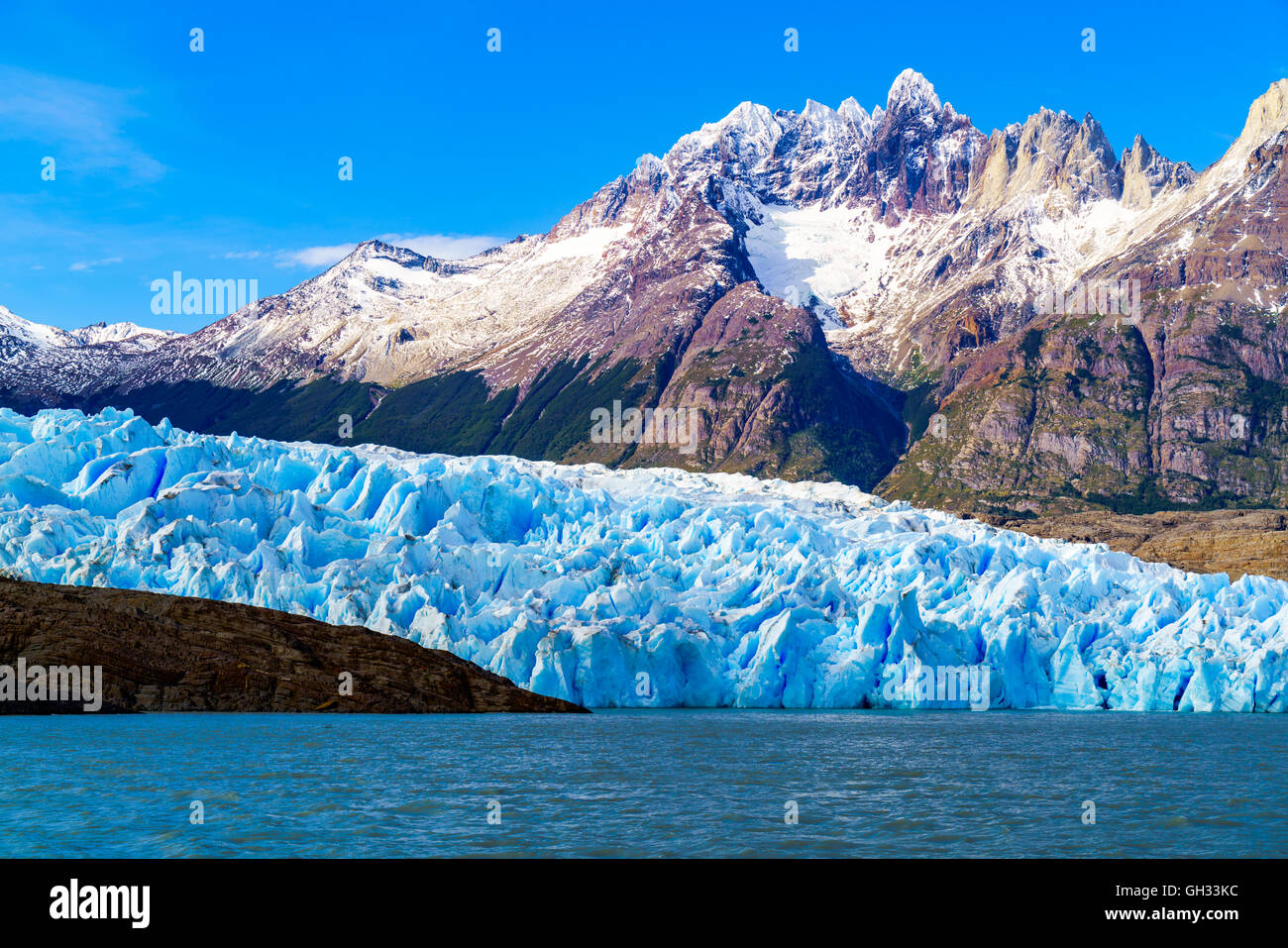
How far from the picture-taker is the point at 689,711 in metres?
66.2

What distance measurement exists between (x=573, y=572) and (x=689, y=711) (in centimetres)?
968

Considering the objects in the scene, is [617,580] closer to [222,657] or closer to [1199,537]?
[222,657]

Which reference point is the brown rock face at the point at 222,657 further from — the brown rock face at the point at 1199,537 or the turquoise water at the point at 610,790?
the brown rock face at the point at 1199,537

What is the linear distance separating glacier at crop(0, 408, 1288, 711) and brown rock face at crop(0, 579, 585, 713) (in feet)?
8.01

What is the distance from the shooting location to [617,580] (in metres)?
66.9

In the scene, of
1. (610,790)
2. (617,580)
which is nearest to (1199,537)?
(617,580)

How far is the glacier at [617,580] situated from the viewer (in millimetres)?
60188

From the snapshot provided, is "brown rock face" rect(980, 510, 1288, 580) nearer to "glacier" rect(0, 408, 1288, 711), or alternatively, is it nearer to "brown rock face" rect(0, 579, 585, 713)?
"glacier" rect(0, 408, 1288, 711)

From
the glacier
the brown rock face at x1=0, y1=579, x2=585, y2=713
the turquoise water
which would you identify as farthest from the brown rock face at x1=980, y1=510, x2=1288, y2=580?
the turquoise water

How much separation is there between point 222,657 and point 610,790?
91.0 ft

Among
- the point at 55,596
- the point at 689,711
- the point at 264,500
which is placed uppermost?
the point at 264,500
